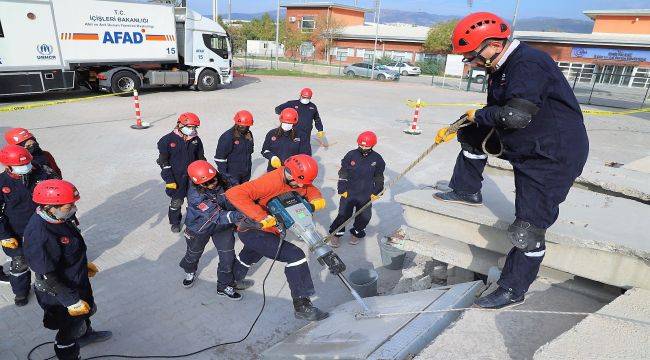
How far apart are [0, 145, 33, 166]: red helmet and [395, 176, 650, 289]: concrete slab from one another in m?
3.82

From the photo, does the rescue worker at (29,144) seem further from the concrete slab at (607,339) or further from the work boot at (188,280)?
the concrete slab at (607,339)

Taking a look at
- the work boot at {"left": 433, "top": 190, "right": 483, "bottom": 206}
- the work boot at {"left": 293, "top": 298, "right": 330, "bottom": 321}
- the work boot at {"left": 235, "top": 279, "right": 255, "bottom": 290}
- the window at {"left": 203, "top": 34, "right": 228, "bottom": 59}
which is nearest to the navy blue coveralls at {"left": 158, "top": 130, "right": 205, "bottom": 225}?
the work boot at {"left": 235, "top": 279, "right": 255, "bottom": 290}

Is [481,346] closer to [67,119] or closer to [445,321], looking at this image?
[445,321]

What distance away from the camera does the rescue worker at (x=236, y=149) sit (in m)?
5.89

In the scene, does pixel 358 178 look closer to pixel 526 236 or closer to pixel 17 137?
pixel 526 236

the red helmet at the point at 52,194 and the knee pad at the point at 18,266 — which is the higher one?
the red helmet at the point at 52,194

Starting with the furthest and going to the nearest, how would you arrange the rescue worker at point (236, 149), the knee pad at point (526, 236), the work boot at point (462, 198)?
the rescue worker at point (236, 149) < the work boot at point (462, 198) < the knee pad at point (526, 236)

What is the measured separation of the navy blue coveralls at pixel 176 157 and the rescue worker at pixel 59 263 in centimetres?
229

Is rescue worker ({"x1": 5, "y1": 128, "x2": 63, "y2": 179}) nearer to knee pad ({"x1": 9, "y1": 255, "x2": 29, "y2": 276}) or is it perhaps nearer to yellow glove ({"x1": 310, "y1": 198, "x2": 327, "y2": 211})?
knee pad ({"x1": 9, "y1": 255, "x2": 29, "y2": 276})

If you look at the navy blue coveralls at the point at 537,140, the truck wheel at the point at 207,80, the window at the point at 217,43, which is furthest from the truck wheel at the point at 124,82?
the navy blue coveralls at the point at 537,140

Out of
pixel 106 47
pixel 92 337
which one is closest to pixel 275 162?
pixel 92 337

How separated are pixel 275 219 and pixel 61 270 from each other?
1810 mm

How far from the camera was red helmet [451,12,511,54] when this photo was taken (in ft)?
8.70

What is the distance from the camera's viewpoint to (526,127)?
2.75m
